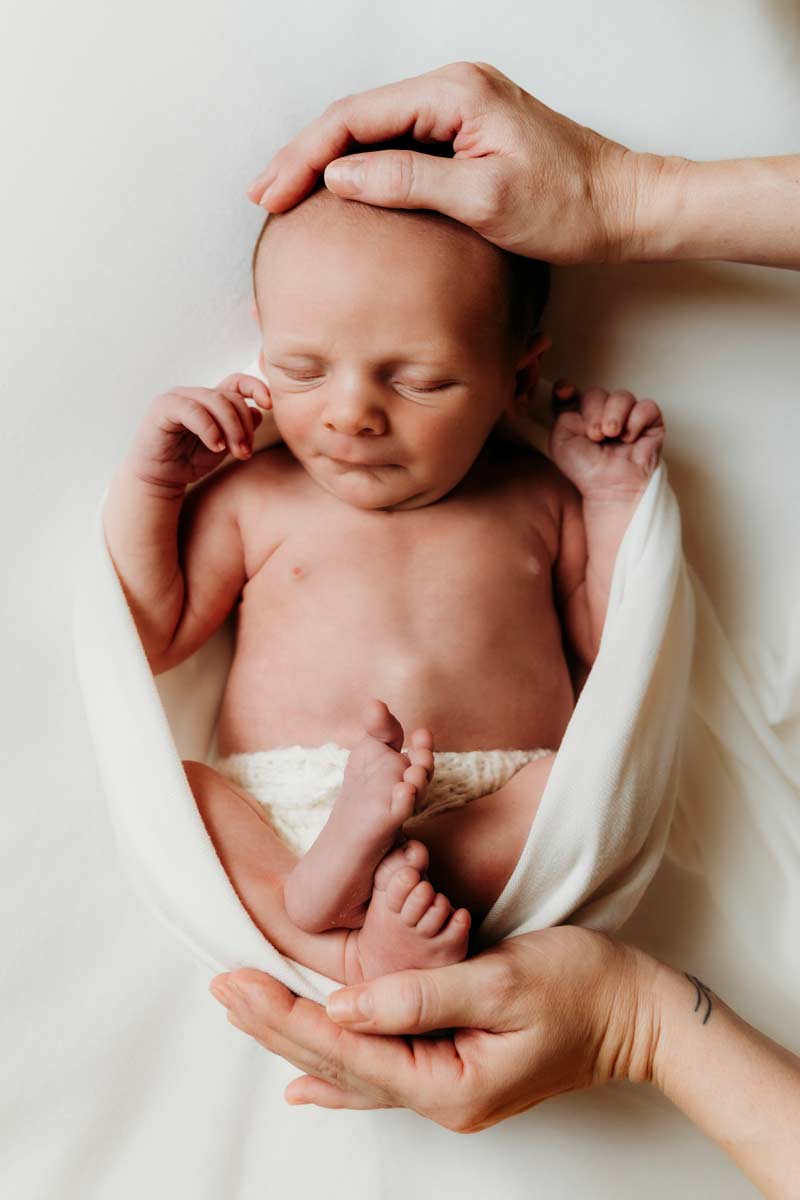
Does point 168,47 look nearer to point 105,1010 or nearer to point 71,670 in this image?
point 71,670

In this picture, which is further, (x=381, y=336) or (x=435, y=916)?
(x=381, y=336)

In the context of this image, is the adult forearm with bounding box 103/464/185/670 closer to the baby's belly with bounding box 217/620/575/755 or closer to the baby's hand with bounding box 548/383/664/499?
the baby's belly with bounding box 217/620/575/755

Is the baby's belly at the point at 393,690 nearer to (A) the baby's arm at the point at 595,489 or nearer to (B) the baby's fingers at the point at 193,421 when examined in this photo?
(A) the baby's arm at the point at 595,489

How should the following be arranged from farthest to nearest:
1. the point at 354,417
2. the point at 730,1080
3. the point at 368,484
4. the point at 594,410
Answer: the point at 594,410, the point at 368,484, the point at 354,417, the point at 730,1080

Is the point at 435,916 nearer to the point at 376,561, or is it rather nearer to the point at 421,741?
the point at 421,741

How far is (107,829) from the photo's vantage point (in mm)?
1591

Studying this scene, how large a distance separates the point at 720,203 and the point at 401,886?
922 millimetres

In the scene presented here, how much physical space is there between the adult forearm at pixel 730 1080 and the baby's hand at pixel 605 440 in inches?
25.2

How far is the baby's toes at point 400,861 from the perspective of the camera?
1.21 meters

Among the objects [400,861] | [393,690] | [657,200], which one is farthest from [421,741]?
[657,200]

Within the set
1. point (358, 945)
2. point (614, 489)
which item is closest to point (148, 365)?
point (614, 489)

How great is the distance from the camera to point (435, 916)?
3.90 feet

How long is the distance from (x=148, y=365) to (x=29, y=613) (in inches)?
14.7

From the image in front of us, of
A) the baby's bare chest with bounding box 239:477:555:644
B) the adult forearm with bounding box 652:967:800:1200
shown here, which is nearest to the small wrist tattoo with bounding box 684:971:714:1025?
the adult forearm with bounding box 652:967:800:1200
